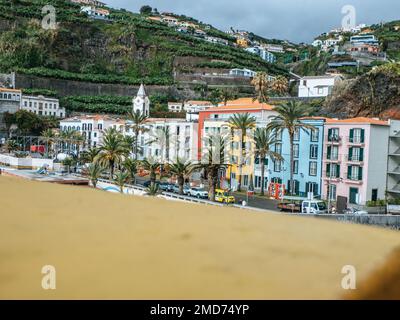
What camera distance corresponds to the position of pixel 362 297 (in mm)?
1636

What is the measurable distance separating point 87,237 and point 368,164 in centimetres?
3529

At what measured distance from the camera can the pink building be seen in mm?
35500

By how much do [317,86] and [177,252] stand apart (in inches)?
2665

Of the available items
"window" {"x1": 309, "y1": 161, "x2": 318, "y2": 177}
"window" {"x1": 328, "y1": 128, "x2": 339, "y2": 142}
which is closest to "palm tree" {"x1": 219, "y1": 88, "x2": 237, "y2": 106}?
"window" {"x1": 309, "y1": 161, "x2": 318, "y2": 177}

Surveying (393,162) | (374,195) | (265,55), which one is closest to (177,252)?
(374,195)

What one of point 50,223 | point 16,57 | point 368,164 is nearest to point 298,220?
point 50,223

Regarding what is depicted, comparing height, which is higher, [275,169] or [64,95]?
[64,95]

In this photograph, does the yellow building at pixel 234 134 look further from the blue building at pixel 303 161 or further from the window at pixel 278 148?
the blue building at pixel 303 161

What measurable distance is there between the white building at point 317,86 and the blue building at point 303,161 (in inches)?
989

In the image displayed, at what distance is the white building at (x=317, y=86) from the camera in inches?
2566

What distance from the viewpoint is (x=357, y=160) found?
35.9 meters

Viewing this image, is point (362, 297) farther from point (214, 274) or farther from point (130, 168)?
point (130, 168)

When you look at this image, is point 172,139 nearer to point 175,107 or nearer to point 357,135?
point 357,135
